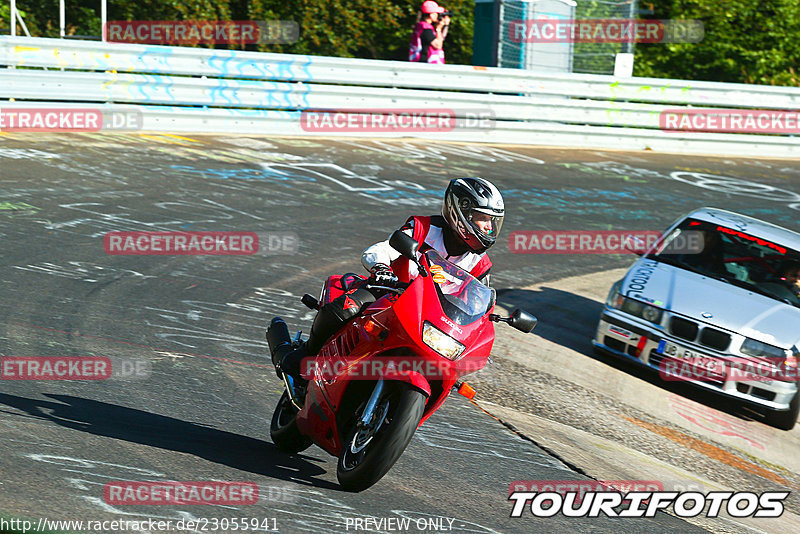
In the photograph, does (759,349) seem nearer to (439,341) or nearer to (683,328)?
(683,328)

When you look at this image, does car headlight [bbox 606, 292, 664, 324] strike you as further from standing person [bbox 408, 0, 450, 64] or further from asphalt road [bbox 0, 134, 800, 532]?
standing person [bbox 408, 0, 450, 64]

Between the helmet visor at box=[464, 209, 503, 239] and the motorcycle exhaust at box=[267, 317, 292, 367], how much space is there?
4.43 ft

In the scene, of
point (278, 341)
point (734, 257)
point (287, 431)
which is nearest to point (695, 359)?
point (734, 257)

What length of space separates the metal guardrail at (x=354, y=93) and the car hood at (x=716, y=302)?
27.1 feet

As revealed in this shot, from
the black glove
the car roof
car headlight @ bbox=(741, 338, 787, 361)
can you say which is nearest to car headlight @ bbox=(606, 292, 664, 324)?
car headlight @ bbox=(741, 338, 787, 361)

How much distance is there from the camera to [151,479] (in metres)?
4.61

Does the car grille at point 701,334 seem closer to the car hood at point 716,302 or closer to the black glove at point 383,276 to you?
the car hood at point 716,302

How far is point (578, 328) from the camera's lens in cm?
995

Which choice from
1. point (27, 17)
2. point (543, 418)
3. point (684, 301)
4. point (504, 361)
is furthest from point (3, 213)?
point (27, 17)

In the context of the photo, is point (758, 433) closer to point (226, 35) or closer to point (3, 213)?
point (3, 213)

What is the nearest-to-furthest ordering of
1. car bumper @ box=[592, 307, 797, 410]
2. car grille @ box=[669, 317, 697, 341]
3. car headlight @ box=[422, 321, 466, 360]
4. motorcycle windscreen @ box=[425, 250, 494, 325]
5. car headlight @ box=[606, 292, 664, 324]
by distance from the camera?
car headlight @ box=[422, 321, 466, 360], motorcycle windscreen @ box=[425, 250, 494, 325], car bumper @ box=[592, 307, 797, 410], car grille @ box=[669, 317, 697, 341], car headlight @ box=[606, 292, 664, 324]

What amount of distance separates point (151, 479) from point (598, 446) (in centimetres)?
343

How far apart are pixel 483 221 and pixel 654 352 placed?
4.30 metres

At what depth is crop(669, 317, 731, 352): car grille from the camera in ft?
28.1
